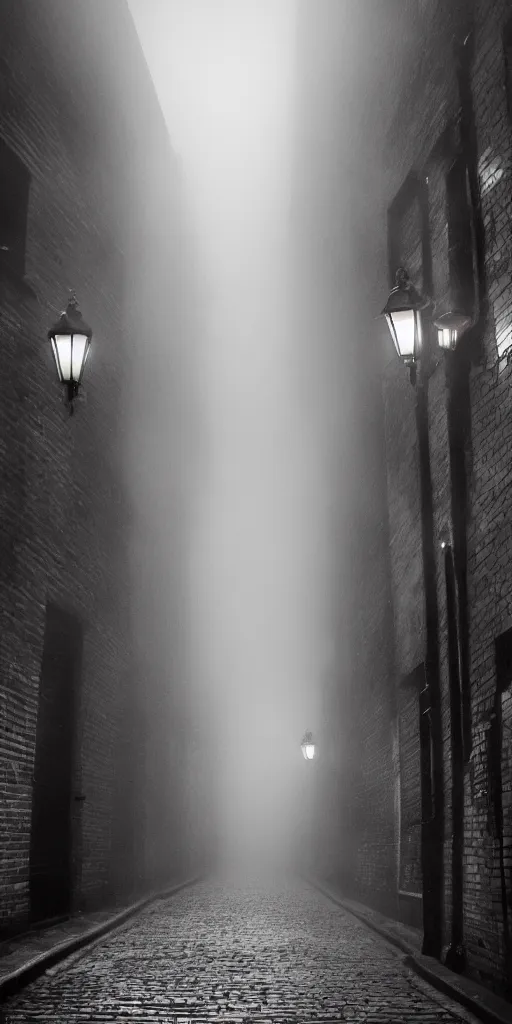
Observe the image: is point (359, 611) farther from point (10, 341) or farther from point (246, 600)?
point (246, 600)

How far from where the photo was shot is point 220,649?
115ft

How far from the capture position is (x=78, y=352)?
7266mm

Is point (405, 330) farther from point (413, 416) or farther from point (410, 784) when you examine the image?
point (410, 784)

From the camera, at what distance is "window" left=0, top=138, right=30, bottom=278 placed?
32.6ft

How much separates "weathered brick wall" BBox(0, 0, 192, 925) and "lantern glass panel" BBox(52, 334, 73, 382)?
179 cm

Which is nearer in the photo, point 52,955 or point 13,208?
point 52,955

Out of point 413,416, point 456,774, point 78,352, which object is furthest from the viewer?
point 413,416

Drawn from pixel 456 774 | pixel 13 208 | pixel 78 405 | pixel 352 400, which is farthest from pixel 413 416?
pixel 352 400

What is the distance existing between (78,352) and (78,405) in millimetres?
4847

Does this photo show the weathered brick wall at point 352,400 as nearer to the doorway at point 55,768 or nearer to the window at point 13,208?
the doorway at point 55,768

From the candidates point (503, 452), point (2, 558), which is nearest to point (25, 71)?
point (2, 558)

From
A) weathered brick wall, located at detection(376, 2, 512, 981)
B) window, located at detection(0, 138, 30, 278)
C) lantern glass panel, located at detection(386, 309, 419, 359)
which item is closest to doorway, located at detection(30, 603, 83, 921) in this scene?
window, located at detection(0, 138, 30, 278)

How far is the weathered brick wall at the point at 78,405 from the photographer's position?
9.08 m

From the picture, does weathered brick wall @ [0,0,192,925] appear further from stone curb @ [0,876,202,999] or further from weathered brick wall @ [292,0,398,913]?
weathered brick wall @ [292,0,398,913]
